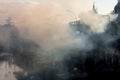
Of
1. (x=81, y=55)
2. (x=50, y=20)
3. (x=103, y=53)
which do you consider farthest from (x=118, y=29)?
(x=50, y=20)

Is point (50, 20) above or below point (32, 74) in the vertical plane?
above

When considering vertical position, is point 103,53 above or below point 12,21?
below

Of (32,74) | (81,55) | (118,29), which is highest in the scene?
(118,29)

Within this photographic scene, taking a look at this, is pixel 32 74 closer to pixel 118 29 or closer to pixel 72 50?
pixel 72 50

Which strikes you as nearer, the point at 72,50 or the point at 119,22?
the point at 72,50

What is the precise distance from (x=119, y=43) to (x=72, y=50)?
14.6 feet

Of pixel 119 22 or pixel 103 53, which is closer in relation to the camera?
pixel 103 53

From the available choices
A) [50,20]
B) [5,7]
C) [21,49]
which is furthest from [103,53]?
[5,7]

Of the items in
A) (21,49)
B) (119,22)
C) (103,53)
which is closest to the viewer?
(21,49)

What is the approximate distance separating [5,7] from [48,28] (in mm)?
4200

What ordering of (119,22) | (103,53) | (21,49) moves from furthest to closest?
(119,22) → (103,53) → (21,49)

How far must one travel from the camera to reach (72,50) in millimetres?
23359

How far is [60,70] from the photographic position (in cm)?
2277

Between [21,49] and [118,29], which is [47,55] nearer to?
[21,49]
